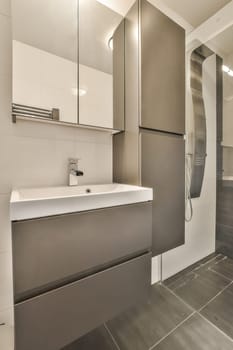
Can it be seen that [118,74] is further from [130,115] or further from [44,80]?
[44,80]

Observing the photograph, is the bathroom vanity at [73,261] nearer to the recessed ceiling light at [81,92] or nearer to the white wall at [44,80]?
the white wall at [44,80]

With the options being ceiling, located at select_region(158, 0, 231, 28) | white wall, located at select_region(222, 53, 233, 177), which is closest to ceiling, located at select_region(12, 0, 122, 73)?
ceiling, located at select_region(158, 0, 231, 28)

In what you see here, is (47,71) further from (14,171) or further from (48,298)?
(48,298)

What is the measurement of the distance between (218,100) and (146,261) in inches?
76.6

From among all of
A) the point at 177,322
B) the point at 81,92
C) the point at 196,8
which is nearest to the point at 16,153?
the point at 81,92

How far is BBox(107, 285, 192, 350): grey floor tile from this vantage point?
3.41 ft

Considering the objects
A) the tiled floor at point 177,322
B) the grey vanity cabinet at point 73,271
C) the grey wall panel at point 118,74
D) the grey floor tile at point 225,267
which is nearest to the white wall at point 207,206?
the grey floor tile at point 225,267

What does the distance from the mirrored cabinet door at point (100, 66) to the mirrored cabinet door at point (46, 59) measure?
60 mm

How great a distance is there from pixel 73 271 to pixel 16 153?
711mm

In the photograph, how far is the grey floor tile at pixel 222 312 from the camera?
114 cm

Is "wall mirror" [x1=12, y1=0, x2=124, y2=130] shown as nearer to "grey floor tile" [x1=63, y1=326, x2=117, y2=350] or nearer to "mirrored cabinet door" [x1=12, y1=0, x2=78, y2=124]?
"mirrored cabinet door" [x1=12, y1=0, x2=78, y2=124]

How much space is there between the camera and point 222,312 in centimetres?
125

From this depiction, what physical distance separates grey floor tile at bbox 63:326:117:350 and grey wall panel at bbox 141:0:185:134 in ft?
4.36

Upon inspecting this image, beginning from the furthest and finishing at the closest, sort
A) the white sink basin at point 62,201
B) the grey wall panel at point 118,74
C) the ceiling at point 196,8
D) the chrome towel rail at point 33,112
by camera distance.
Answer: the ceiling at point 196,8, the grey wall panel at point 118,74, the chrome towel rail at point 33,112, the white sink basin at point 62,201
